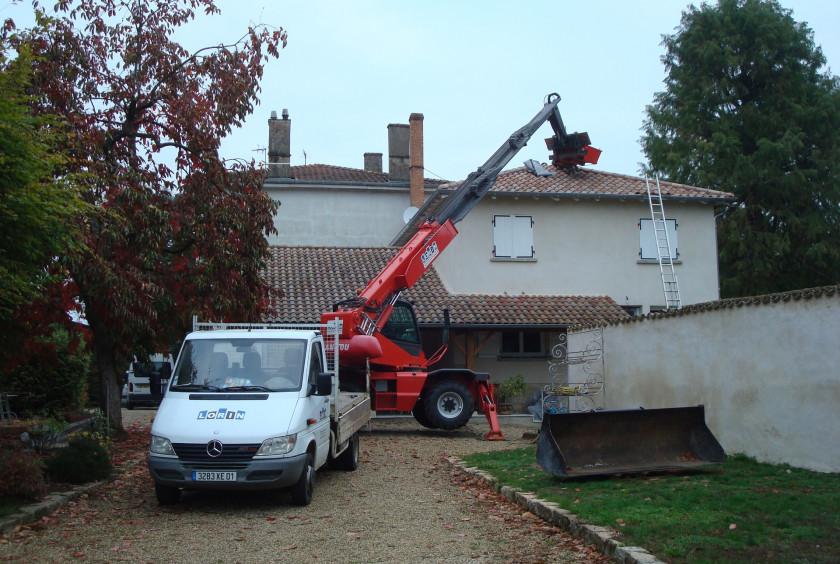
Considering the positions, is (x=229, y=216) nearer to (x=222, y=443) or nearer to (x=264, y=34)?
(x=264, y=34)

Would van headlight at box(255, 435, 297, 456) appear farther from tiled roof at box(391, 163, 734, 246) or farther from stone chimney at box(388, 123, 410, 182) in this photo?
stone chimney at box(388, 123, 410, 182)

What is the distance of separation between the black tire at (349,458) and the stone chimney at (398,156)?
21.7m

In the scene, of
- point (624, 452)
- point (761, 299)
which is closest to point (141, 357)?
point (624, 452)

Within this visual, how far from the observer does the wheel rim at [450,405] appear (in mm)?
18203

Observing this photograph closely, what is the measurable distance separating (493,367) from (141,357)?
36.4 ft

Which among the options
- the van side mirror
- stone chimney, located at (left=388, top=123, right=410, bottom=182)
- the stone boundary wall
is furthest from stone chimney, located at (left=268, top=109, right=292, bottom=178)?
the van side mirror

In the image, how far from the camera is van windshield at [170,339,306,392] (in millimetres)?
10414

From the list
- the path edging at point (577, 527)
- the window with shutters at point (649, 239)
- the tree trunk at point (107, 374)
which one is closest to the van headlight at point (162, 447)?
the path edging at point (577, 527)

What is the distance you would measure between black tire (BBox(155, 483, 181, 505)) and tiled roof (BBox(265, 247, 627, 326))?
12.4m

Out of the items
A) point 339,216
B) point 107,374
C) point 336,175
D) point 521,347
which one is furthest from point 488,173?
point 336,175

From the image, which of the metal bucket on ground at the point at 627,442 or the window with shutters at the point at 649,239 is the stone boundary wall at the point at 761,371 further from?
the window with shutters at the point at 649,239

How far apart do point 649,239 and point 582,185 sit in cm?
272

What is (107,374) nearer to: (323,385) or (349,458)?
(349,458)

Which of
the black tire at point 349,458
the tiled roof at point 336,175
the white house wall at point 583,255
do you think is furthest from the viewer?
the tiled roof at point 336,175
